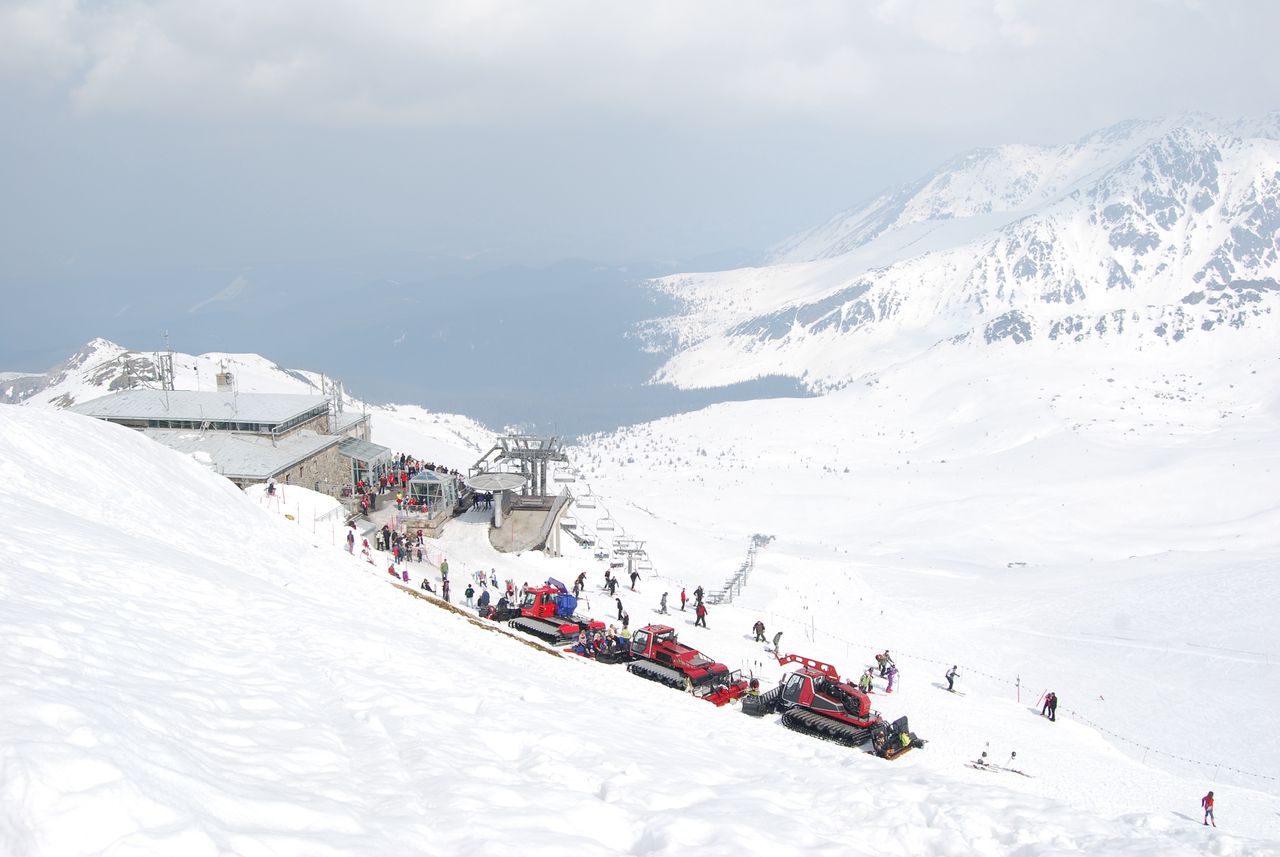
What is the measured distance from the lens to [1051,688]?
31.6 metres

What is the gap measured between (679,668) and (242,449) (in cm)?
2412

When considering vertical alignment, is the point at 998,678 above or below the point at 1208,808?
below

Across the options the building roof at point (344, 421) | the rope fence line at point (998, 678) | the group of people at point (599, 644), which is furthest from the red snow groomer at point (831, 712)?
the building roof at point (344, 421)

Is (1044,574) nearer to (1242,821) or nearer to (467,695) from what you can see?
(1242,821)

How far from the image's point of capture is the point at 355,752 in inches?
372

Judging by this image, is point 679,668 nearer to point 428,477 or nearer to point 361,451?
point 428,477

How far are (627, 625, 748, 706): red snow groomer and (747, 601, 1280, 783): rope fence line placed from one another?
10.1 metres

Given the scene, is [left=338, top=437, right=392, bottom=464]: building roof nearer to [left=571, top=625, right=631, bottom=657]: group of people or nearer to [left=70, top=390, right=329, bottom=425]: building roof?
[left=70, top=390, right=329, bottom=425]: building roof

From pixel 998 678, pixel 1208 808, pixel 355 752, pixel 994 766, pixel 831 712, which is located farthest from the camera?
pixel 998 678

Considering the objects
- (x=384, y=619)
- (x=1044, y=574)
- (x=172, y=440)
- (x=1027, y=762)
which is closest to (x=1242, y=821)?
(x=1027, y=762)

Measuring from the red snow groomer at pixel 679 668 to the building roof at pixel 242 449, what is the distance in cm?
1951

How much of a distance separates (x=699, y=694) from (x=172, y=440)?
95.4 feet

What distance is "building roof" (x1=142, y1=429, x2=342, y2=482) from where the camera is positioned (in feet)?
115

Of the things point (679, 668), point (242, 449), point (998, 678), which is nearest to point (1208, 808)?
point (679, 668)
